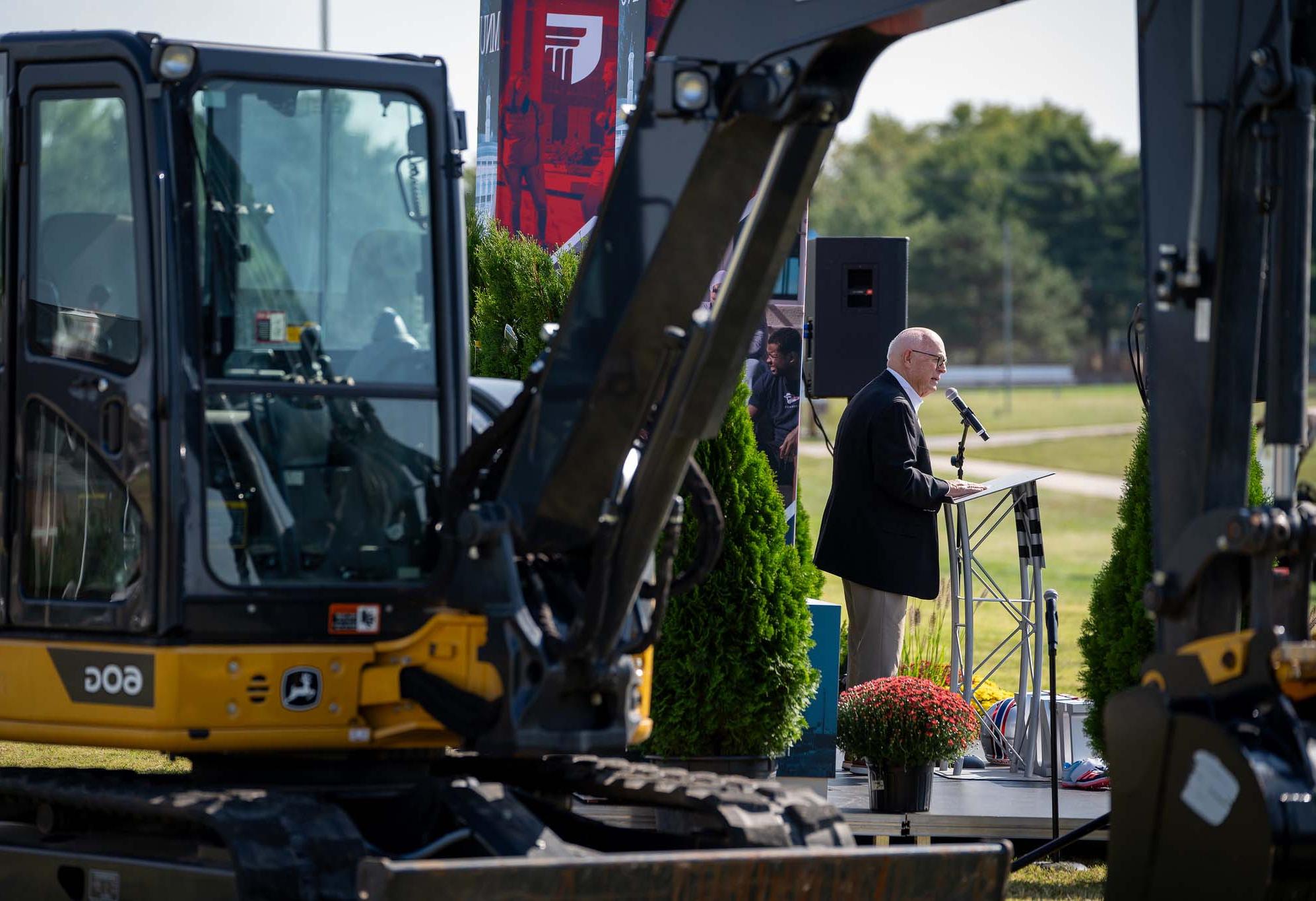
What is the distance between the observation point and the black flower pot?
308 inches

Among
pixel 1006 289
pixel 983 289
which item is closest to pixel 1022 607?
pixel 1006 289

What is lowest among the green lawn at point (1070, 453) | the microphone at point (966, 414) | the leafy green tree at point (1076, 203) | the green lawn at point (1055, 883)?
the green lawn at point (1070, 453)

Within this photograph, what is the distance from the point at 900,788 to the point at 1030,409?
5275 cm

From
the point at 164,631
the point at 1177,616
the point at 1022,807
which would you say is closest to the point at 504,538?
the point at 164,631

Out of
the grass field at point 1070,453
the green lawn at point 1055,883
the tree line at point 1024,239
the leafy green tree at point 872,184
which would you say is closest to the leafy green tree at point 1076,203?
the tree line at point 1024,239

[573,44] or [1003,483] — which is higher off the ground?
[573,44]

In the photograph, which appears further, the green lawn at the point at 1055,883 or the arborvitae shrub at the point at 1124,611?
the arborvitae shrub at the point at 1124,611

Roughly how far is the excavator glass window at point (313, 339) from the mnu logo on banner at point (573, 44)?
12.3ft

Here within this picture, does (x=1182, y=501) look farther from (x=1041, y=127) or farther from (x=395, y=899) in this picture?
(x=1041, y=127)

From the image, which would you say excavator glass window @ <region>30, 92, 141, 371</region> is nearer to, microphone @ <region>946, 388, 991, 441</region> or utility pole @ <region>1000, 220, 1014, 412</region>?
microphone @ <region>946, 388, 991, 441</region>

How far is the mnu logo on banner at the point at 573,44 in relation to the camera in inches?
355

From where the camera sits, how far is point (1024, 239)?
9394cm

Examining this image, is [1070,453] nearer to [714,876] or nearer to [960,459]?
[960,459]

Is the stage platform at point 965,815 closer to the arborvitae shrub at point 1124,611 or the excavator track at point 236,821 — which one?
the arborvitae shrub at point 1124,611
